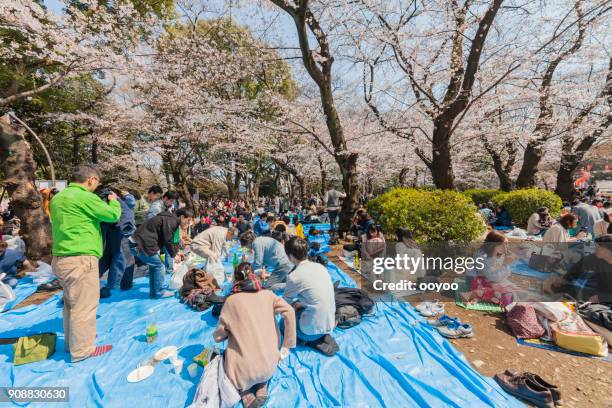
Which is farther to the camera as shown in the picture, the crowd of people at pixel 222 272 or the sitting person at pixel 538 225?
the sitting person at pixel 538 225

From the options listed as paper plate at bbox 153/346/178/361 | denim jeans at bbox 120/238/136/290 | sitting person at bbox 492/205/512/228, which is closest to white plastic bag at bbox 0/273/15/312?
denim jeans at bbox 120/238/136/290

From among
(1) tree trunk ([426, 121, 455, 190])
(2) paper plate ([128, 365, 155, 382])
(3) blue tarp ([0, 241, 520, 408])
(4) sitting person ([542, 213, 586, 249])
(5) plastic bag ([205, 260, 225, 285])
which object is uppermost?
(1) tree trunk ([426, 121, 455, 190])

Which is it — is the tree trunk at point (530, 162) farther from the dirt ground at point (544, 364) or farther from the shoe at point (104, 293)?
the shoe at point (104, 293)

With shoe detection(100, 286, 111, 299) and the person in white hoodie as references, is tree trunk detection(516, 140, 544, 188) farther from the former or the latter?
shoe detection(100, 286, 111, 299)

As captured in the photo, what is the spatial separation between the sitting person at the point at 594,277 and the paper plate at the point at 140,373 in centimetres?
576

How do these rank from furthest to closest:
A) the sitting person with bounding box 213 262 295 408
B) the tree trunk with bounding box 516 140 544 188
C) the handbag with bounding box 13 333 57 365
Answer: the tree trunk with bounding box 516 140 544 188, the handbag with bounding box 13 333 57 365, the sitting person with bounding box 213 262 295 408

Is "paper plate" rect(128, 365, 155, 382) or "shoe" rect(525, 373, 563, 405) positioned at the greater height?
"shoe" rect(525, 373, 563, 405)

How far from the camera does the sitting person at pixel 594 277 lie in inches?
146

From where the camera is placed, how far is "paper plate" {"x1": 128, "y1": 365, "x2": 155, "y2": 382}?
8.93 feet

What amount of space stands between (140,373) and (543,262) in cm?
715

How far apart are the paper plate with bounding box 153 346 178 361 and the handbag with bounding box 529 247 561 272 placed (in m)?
6.60

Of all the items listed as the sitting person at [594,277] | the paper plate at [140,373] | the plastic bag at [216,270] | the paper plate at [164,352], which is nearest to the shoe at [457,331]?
the sitting person at [594,277]

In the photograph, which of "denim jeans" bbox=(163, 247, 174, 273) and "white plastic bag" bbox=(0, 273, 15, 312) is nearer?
"white plastic bag" bbox=(0, 273, 15, 312)

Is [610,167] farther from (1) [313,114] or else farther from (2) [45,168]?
(2) [45,168]
